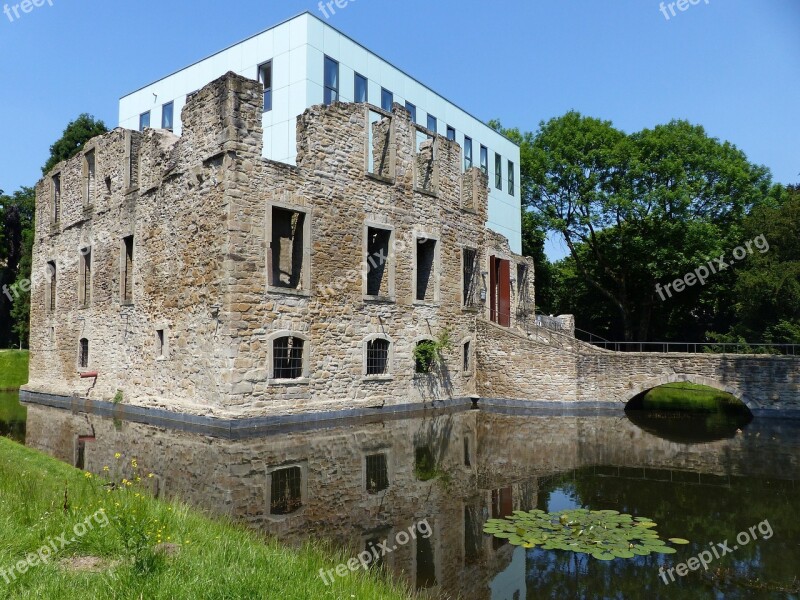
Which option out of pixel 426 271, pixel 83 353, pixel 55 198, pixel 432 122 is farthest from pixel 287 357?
pixel 432 122

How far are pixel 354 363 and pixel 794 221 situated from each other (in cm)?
1813

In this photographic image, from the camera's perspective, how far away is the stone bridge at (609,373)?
18844mm

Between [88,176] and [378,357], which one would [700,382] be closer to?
[378,357]

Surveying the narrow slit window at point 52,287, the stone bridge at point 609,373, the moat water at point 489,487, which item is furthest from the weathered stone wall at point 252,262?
the moat water at point 489,487

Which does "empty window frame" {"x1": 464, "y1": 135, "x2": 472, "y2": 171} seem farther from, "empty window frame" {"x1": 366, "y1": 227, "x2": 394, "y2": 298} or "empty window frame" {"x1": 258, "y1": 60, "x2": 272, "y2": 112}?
"empty window frame" {"x1": 366, "y1": 227, "x2": 394, "y2": 298}

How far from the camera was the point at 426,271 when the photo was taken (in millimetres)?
20812

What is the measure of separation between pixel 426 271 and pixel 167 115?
46.2 feet

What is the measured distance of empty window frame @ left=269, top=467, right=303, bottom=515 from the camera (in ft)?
26.9

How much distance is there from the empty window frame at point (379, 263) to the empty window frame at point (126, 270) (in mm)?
7286

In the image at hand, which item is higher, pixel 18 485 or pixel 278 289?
pixel 278 289

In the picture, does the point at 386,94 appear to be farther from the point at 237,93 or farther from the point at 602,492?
the point at 602,492

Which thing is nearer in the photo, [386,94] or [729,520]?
[729,520]

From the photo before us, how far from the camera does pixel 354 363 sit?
57.3ft

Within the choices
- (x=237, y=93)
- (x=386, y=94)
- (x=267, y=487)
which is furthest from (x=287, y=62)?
(x=267, y=487)
